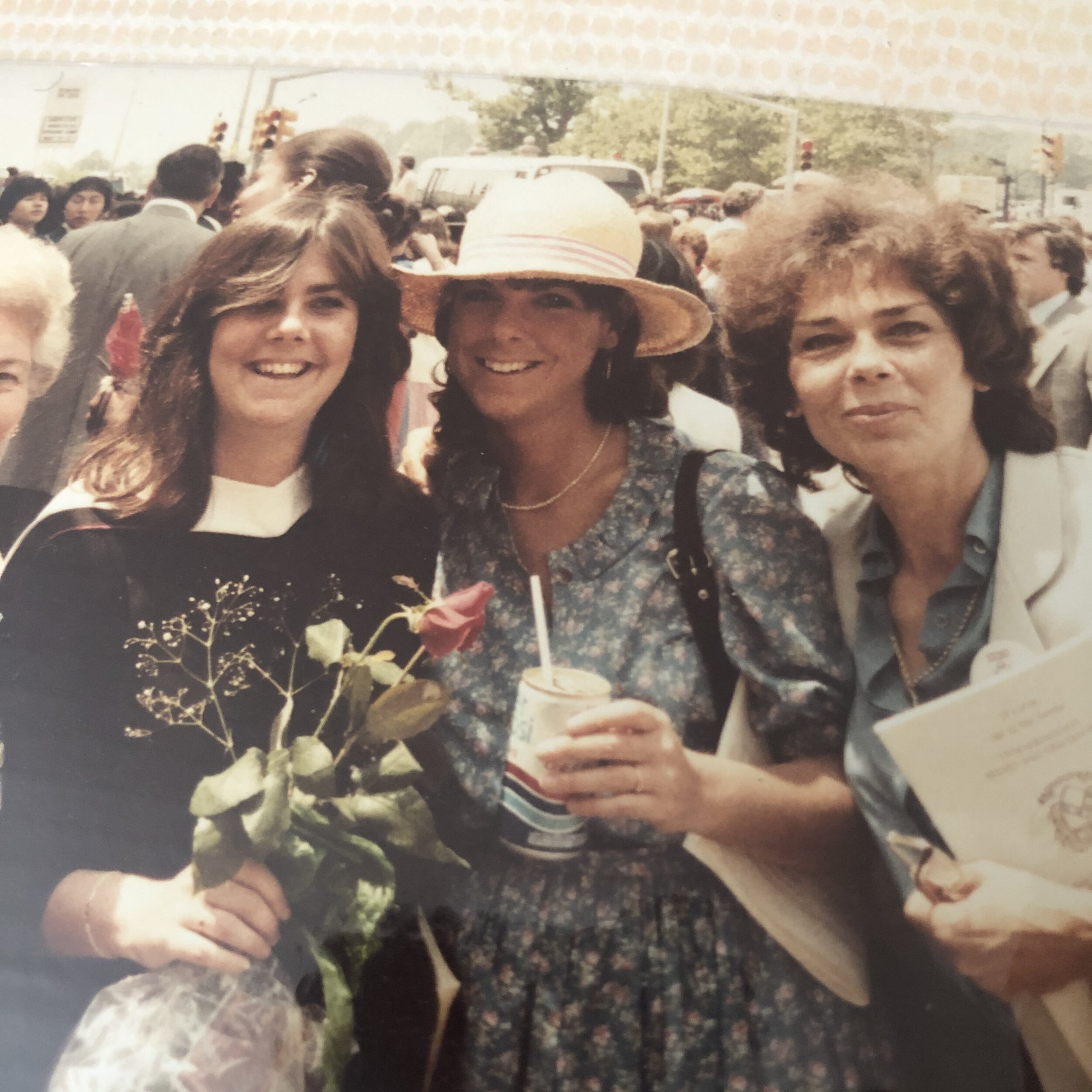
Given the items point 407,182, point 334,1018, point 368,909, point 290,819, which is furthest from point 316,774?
point 407,182

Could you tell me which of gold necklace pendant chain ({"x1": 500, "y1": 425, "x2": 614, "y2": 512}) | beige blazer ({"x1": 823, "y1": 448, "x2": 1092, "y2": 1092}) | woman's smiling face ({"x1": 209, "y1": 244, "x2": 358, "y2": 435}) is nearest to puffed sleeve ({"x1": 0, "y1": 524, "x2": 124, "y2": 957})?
woman's smiling face ({"x1": 209, "y1": 244, "x2": 358, "y2": 435})

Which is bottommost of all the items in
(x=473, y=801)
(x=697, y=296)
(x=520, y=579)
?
(x=473, y=801)

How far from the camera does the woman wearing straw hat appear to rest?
86 centimetres

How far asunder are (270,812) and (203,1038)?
0.24 meters

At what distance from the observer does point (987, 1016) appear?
87 centimetres

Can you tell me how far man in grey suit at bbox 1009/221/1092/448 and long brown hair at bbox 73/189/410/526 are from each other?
0.62 meters

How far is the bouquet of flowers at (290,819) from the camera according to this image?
0.87m

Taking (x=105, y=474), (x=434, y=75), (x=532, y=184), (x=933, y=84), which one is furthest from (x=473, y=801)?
(x=933, y=84)

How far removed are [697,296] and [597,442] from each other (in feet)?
0.58

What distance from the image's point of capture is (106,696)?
902 millimetres

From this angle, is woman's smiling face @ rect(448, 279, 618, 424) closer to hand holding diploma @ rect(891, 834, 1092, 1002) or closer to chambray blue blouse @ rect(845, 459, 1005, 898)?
chambray blue blouse @ rect(845, 459, 1005, 898)

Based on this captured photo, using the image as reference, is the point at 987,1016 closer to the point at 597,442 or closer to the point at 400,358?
the point at 597,442

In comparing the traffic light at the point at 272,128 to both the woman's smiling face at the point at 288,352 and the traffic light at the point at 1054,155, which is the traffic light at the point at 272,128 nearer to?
the woman's smiling face at the point at 288,352

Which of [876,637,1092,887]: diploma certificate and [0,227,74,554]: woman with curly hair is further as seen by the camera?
[0,227,74,554]: woman with curly hair
